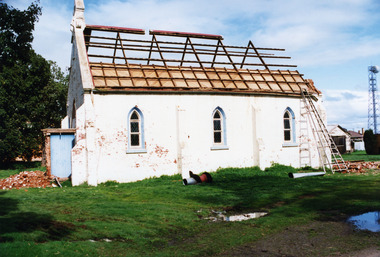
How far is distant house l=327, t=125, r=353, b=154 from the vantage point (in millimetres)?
46641

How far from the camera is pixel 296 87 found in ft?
74.9

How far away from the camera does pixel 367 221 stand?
28.9 feet

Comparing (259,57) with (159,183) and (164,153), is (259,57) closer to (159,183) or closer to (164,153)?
(164,153)

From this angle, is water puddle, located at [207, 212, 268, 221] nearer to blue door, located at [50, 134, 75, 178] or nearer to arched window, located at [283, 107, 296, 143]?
blue door, located at [50, 134, 75, 178]

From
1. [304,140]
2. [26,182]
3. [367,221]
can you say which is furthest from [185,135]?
[367,221]

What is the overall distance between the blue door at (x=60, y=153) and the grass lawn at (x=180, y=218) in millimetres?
2955

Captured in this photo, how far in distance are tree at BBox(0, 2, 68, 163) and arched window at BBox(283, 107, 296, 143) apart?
22447 mm

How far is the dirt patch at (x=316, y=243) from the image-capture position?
6.61 meters

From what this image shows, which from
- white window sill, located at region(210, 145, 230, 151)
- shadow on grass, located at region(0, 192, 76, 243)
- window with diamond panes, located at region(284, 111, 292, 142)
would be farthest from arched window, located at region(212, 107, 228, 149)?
shadow on grass, located at region(0, 192, 76, 243)

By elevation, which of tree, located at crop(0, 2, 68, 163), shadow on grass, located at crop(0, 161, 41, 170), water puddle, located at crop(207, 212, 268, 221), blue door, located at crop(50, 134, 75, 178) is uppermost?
tree, located at crop(0, 2, 68, 163)

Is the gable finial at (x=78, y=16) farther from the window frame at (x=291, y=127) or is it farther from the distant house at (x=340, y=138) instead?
the distant house at (x=340, y=138)

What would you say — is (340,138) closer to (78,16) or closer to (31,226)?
(78,16)

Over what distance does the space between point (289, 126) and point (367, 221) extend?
1389cm

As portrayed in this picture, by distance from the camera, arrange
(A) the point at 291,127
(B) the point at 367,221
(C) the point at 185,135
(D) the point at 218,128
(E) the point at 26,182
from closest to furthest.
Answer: (B) the point at 367,221
(E) the point at 26,182
(C) the point at 185,135
(D) the point at 218,128
(A) the point at 291,127
